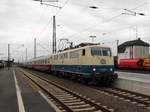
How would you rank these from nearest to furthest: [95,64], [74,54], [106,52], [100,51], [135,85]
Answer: [135,85], [95,64], [100,51], [106,52], [74,54]

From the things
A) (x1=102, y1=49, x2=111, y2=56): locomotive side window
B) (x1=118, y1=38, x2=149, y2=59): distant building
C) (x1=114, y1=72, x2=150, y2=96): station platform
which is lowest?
(x1=114, y1=72, x2=150, y2=96): station platform

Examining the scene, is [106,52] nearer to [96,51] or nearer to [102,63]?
[96,51]

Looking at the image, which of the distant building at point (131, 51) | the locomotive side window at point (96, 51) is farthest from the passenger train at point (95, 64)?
the distant building at point (131, 51)

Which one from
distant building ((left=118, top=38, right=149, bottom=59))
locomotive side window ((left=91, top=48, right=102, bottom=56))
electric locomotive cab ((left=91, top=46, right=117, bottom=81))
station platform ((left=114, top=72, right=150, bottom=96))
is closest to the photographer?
station platform ((left=114, top=72, right=150, bottom=96))

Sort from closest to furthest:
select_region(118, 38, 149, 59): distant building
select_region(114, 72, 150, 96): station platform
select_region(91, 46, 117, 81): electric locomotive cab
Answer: select_region(114, 72, 150, 96): station platform, select_region(91, 46, 117, 81): electric locomotive cab, select_region(118, 38, 149, 59): distant building

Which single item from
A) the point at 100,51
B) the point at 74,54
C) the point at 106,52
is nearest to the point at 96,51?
the point at 100,51

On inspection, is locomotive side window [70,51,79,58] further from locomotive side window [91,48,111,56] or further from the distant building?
the distant building

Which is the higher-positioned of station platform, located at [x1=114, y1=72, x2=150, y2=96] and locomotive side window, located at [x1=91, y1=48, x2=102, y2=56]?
locomotive side window, located at [x1=91, y1=48, x2=102, y2=56]

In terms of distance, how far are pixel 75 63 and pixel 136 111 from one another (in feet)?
45.6

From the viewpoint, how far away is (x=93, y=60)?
22234 millimetres

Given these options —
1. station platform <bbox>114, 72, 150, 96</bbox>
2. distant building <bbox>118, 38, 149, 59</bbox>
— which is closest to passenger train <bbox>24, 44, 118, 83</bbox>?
station platform <bbox>114, 72, 150, 96</bbox>

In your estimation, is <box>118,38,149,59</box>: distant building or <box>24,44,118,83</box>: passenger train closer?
<box>24,44,118,83</box>: passenger train

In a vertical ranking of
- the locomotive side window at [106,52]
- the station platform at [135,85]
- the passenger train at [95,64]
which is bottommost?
the station platform at [135,85]

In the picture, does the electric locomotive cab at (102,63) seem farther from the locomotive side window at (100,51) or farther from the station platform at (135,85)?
the station platform at (135,85)
